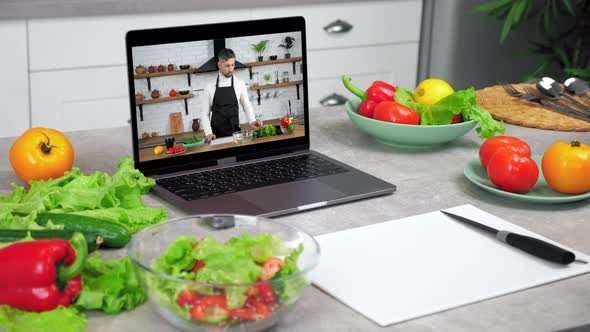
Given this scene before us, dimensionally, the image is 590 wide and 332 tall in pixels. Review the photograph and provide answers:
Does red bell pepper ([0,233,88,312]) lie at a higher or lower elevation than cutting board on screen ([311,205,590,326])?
higher

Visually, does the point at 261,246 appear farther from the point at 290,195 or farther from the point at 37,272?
the point at 290,195

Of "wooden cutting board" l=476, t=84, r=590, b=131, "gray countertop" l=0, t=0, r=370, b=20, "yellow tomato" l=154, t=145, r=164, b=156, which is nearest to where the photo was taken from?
"yellow tomato" l=154, t=145, r=164, b=156

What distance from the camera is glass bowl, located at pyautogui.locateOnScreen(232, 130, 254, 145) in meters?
1.52

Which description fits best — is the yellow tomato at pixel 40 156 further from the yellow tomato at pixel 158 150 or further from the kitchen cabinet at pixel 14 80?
the kitchen cabinet at pixel 14 80

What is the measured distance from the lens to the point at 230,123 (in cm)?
151

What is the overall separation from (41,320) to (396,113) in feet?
3.09

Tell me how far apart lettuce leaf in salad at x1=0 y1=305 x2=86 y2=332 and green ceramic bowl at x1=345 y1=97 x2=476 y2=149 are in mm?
884

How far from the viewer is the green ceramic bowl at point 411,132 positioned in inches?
64.1

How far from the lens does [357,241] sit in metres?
1.20

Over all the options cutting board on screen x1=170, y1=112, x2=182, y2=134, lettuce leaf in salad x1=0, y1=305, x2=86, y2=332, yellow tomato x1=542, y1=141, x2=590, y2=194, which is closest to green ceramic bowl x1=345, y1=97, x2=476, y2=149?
yellow tomato x1=542, y1=141, x2=590, y2=194

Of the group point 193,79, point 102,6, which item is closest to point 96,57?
point 102,6

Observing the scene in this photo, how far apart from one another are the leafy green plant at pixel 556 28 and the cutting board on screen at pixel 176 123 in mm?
1978

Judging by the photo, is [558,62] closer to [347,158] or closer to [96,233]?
[347,158]

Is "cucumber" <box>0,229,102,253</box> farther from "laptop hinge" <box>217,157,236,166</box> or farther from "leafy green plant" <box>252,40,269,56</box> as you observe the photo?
"leafy green plant" <box>252,40,269,56</box>
